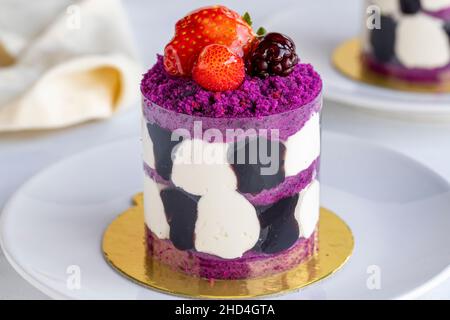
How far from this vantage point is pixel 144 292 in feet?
5.80

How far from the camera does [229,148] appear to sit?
1.72 m

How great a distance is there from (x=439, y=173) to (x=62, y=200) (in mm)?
856

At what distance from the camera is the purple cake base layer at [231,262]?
1.83 m

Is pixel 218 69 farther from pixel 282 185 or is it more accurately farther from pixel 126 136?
pixel 126 136

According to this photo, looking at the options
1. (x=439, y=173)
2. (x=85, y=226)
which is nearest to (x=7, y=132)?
(x=85, y=226)

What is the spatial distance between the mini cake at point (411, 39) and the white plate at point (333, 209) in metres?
0.43

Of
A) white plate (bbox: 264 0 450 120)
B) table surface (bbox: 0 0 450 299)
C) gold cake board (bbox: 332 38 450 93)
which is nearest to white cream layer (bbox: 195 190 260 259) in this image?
table surface (bbox: 0 0 450 299)

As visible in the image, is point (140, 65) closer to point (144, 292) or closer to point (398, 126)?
point (398, 126)

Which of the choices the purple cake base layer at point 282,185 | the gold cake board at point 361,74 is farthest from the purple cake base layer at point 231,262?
the gold cake board at point 361,74

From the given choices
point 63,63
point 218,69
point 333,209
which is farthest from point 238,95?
point 63,63

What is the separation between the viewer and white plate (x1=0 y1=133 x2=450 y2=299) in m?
1.78

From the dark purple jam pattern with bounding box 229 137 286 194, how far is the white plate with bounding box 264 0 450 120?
0.76m

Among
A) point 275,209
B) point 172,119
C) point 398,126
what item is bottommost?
point 398,126

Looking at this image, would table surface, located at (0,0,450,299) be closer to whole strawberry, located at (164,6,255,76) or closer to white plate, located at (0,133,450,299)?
white plate, located at (0,133,450,299)
